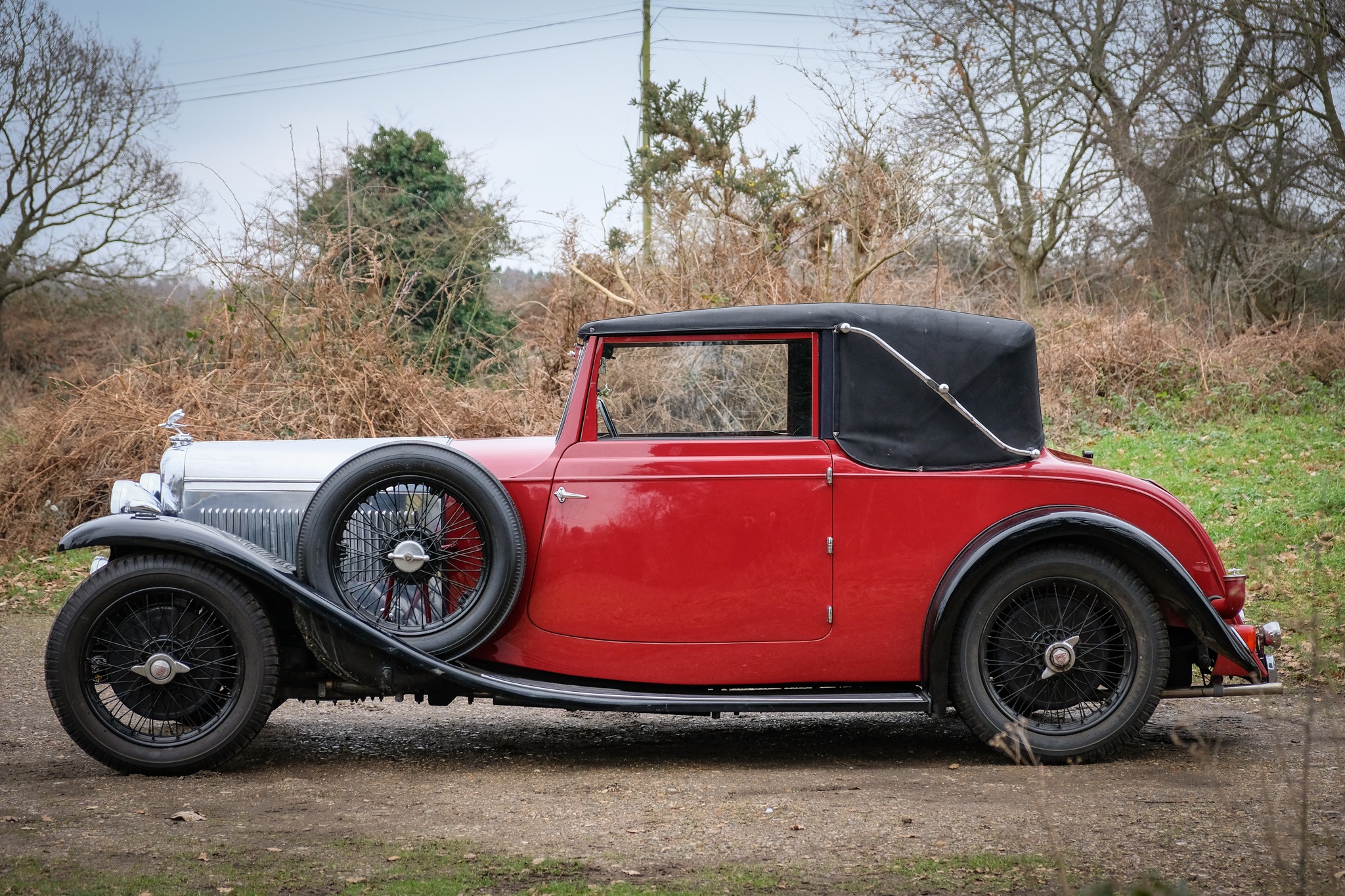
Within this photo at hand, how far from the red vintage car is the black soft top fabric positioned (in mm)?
12

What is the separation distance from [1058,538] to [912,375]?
35.6 inches

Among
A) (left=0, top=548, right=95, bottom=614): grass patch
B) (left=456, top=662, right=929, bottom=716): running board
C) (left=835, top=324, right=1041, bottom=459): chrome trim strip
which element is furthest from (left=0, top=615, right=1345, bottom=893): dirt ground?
(left=0, top=548, right=95, bottom=614): grass patch

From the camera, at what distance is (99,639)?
13.5 feet

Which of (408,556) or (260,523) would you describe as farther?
(260,523)

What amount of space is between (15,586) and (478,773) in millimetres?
6483

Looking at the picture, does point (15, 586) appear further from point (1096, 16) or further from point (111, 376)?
point (1096, 16)

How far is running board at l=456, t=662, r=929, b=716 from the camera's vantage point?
4062mm

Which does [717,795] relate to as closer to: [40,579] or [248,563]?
[248,563]

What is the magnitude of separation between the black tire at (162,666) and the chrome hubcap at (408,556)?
58cm

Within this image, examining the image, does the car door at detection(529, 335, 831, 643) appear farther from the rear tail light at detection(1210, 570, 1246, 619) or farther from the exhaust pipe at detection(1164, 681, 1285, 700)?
the rear tail light at detection(1210, 570, 1246, 619)

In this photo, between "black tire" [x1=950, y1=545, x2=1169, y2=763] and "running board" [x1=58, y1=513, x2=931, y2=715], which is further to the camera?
"black tire" [x1=950, y1=545, x2=1169, y2=763]

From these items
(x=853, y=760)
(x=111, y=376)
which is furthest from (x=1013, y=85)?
(x=853, y=760)

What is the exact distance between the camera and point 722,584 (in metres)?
4.20

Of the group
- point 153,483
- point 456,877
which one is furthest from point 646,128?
point 456,877
